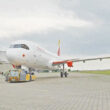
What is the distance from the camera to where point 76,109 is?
704 cm

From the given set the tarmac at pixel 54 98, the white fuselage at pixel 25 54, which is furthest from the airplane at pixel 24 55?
the tarmac at pixel 54 98

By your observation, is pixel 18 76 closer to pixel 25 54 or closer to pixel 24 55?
pixel 24 55

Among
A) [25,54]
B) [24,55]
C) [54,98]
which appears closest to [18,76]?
[24,55]

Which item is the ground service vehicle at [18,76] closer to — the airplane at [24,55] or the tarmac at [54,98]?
Result: the airplane at [24,55]

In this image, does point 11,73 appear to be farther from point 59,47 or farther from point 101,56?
point 59,47

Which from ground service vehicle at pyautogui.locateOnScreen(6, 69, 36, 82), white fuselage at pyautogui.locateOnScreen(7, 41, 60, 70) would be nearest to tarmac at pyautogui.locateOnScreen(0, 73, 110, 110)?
ground service vehicle at pyautogui.locateOnScreen(6, 69, 36, 82)

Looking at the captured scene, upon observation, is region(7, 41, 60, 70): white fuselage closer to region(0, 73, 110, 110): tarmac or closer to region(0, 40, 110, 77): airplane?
region(0, 40, 110, 77): airplane

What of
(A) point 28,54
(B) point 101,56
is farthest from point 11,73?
(B) point 101,56

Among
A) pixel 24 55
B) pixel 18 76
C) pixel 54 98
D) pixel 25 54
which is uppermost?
pixel 25 54

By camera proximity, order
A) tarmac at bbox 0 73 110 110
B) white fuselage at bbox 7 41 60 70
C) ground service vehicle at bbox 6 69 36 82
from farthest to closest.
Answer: white fuselage at bbox 7 41 60 70 → ground service vehicle at bbox 6 69 36 82 → tarmac at bbox 0 73 110 110

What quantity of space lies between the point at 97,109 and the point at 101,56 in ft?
81.2

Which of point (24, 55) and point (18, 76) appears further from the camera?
point (24, 55)

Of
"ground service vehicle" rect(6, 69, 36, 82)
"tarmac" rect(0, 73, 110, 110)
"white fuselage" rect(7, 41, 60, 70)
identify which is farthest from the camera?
"white fuselage" rect(7, 41, 60, 70)

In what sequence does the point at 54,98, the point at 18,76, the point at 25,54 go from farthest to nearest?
the point at 25,54 → the point at 18,76 → the point at 54,98
